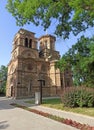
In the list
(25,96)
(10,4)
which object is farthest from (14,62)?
(10,4)

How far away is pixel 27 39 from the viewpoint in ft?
155

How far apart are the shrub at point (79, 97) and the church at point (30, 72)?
24590 millimetres

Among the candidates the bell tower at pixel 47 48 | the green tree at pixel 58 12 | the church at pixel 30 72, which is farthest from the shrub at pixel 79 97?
the bell tower at pixel 47 48

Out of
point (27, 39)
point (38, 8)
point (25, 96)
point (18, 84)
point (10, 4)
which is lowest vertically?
point (25, 96)

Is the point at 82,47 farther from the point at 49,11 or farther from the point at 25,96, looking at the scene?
the point at 25,96

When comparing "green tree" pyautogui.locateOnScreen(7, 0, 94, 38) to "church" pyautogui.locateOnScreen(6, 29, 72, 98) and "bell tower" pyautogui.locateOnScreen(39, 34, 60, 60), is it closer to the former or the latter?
"church" pyautogui.locateOnScreen(6, 29, 72, 98)

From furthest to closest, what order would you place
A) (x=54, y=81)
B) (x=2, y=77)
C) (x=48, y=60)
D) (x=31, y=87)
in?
(x=2, y=77)
(x=48, y=60)
(x=54, y=81)
(x=31, y=87)

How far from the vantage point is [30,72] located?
1699 inches

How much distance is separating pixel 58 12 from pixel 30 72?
32.2 meters

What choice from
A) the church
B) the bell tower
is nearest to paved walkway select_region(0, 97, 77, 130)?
the church

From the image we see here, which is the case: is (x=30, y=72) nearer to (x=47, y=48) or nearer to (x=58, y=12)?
(x=47, y=48)

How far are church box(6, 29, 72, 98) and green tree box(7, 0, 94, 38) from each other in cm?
2678

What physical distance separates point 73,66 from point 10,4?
867 centimetres

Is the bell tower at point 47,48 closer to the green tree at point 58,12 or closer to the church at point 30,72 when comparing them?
the church at point 30,72
